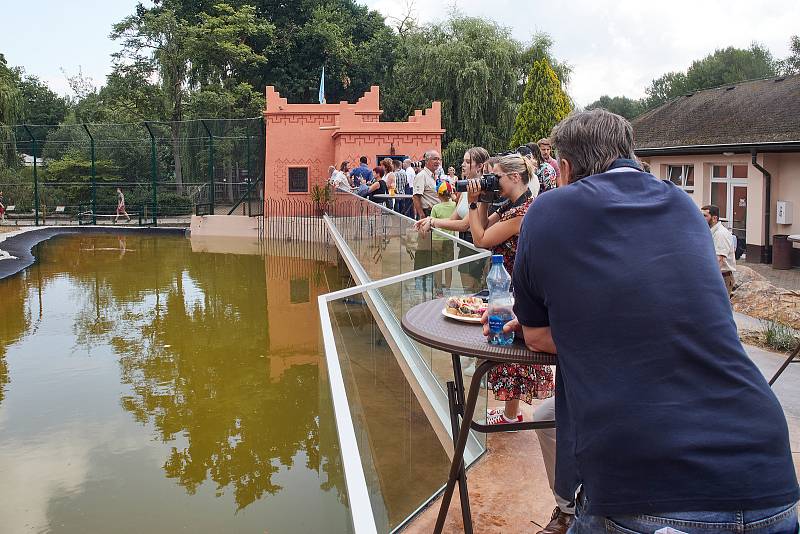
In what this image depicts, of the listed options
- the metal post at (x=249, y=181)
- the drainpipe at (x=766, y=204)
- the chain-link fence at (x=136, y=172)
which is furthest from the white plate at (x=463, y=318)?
the metal post at (x=249, y=181)

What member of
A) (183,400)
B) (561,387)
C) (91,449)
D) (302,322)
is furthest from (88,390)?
(561,387)

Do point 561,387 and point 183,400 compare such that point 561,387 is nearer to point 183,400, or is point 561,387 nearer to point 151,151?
point 183,400

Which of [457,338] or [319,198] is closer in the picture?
[457,338]

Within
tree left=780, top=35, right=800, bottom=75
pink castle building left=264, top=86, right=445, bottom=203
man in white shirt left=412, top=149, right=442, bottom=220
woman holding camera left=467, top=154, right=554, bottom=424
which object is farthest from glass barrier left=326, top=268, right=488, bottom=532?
tree left=780, top=35, right=800, bottom=75

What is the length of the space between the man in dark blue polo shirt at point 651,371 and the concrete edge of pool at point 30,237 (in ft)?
68.7

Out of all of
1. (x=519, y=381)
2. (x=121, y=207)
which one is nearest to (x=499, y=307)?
(x=519, y=381)

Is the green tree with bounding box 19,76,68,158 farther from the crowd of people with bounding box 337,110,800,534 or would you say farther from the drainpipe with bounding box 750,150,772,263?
the crowd of people with bounding box 337,110,800,534

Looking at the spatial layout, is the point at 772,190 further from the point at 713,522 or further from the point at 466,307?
the point at 713,522

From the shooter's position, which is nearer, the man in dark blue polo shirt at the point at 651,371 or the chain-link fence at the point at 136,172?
the man in dark blue polo shirt at the point at 651,371

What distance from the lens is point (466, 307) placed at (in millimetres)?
3154

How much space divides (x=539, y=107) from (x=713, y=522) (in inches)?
1064

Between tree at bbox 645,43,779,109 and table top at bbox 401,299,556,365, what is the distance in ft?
187

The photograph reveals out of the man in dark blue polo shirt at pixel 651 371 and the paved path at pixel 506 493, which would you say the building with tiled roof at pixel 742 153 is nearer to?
the paved path at pixel 506 493

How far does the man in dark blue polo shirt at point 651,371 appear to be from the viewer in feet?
5.63
